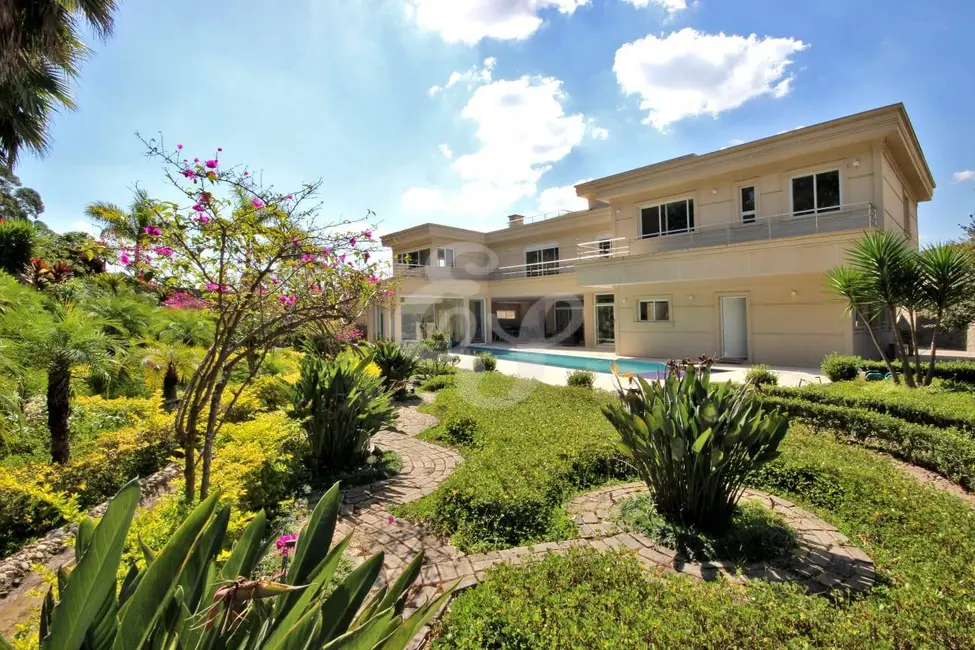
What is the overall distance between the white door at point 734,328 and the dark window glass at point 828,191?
402 cm

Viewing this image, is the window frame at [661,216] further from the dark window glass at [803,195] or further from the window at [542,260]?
the window at [542,260]

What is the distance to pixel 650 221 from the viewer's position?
59.7 feet

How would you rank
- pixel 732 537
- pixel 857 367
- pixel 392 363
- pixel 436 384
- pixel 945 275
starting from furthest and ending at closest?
pixel 436 384 → pixel 392 363 → pixel 857 367 → pixel 945 275 → pixel 732 537

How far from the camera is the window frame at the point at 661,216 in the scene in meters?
17.0

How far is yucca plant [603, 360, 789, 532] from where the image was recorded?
12.4 feet

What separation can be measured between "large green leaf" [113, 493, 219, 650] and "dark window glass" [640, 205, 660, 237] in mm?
18497

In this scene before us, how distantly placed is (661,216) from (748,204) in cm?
300

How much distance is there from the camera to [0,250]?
11.7 m

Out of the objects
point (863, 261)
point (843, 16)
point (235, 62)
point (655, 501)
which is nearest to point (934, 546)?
point (655, 501)

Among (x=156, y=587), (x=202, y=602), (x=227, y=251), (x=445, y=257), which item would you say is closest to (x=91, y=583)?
(x=156, y=587)

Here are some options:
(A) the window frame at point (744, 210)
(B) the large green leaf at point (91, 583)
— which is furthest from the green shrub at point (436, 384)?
(A) the window frame at point (744, 210)

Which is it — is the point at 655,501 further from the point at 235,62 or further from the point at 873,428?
the point at 235,62

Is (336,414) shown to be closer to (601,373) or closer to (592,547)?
(592,547)

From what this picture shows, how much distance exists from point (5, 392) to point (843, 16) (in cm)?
1297
